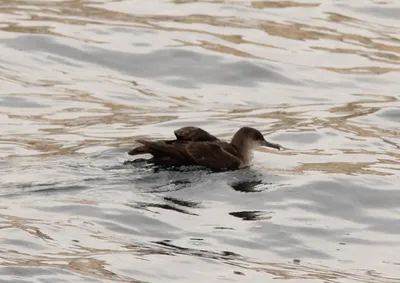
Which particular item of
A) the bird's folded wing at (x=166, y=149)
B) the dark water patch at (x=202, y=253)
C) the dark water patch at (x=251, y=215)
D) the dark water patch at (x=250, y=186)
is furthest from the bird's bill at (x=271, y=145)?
the dark water patch at (x=202, y=253)

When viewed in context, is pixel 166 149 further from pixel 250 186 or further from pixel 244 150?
pixel 244 150

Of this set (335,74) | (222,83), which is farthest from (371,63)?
(222,83)

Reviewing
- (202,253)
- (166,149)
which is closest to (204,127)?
(166,149)

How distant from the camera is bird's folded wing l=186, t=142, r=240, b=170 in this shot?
14.2 metres

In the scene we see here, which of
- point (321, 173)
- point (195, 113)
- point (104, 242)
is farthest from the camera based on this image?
point (195, 113)

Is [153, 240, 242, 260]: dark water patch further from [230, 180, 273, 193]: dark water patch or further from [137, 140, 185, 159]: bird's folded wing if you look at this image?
[137, 140, 185, 159]: bird's folded wing

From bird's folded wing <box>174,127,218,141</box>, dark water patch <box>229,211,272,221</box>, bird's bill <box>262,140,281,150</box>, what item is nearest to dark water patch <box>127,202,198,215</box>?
dark water patch <box>229,211,272,221</box>

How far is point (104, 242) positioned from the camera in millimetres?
11414

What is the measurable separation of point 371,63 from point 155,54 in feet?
10.8

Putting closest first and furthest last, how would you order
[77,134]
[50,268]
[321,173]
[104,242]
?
[50,268] < [104,242] < [321,173] < [77,134]

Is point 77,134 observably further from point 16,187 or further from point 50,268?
point 50,268

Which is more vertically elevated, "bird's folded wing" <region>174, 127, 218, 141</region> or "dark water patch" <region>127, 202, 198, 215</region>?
"bird's folded wing" <region>174, 127, 218, 141</region>

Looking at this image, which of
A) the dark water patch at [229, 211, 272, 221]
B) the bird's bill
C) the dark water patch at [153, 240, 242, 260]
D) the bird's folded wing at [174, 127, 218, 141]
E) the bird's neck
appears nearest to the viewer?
the dark water patch at [153, 240, 242, 260]

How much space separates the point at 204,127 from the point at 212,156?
2.84 meters
